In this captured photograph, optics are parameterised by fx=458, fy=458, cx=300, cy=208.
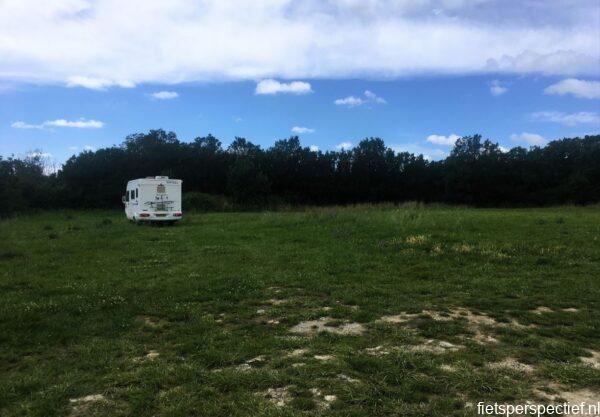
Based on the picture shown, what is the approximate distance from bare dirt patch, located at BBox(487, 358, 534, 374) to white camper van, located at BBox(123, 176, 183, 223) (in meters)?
22.0

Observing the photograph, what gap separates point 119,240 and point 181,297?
395 inches

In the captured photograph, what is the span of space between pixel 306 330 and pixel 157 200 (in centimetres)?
2002

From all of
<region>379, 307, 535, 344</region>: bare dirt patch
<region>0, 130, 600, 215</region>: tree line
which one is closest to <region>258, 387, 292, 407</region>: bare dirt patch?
<region>379, 307, 535, 344</region>: bare dirt patch

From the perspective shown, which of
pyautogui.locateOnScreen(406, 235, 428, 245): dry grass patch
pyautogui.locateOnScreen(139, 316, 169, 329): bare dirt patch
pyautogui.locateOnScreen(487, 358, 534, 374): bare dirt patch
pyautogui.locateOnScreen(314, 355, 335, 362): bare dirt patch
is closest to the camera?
pyautogui.locateOnScreen(487, 358, 534, 374): bare dirt patch

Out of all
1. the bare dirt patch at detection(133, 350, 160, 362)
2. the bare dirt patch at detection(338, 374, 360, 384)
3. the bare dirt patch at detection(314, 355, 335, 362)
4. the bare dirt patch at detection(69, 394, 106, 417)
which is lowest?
the bare dirt patch at detection(69, 394, 106, 417)

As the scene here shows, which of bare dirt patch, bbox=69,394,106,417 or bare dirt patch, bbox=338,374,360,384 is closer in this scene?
bare dirt patch, bbox=69,394,106,417

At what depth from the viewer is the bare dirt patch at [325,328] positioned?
605 cm

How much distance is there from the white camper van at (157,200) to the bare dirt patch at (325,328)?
19.6 metres

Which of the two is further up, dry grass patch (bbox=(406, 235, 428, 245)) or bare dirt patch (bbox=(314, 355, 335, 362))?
dry grass patch (bbox=(406, 235, 428, 245))

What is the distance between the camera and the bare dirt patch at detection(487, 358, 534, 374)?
15.3 ft

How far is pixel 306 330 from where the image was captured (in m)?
6.19

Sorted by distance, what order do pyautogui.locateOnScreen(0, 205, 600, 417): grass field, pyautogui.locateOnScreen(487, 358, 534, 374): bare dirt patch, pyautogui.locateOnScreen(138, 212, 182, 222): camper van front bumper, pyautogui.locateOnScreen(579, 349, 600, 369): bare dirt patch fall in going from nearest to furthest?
pyautogui.locateOnScreen(0, 205, 600, 417): grass field
pyautogui.locateOnScreen(487, 358, 534, 374): bare dirt patch
pyautogui.locateOnScreen(579, 349, 600, 369): bare dirt patch
pyautogui.locateOnScreen(138, 212, 182, 222): camper van front bumper

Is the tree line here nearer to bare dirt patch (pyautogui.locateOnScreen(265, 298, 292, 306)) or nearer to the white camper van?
the white camper van

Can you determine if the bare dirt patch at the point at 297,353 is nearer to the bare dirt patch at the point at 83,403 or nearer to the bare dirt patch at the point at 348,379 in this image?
the bare dirt patch at the point at 348,379
